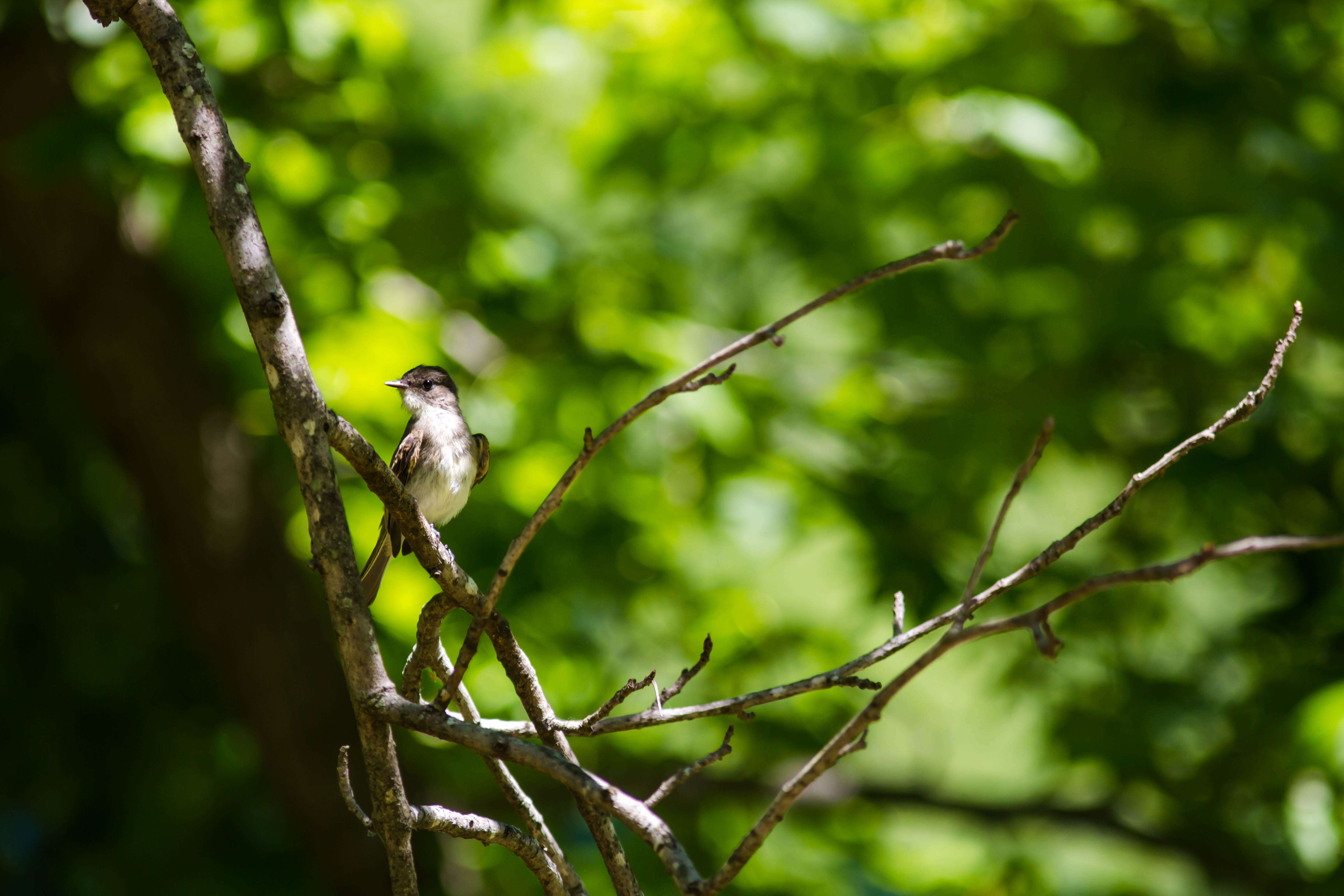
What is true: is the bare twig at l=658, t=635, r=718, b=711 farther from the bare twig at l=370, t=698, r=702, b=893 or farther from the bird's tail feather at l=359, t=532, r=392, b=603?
the bird's tail feather at l=359, t=532, r=392, b=603

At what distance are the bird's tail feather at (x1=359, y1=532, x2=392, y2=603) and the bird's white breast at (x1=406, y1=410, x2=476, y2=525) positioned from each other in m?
0.19

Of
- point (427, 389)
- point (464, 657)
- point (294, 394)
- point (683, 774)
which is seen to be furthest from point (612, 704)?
point (427, 389)

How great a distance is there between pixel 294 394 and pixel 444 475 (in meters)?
2.31

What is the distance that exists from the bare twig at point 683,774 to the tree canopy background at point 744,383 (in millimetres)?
2798

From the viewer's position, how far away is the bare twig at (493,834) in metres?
1.43

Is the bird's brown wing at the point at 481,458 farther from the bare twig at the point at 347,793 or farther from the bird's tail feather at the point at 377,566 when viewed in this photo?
the bare twig at the point at 347,793

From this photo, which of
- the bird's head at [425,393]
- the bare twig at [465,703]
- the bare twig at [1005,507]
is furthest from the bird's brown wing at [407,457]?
the bare twig at [1005,507]

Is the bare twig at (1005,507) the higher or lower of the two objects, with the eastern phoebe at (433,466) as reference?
lower

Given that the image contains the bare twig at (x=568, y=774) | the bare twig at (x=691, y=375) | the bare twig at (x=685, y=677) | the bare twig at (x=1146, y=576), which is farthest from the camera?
the bare twig at (x=685, y=677)

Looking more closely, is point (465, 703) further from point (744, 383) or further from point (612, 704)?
point (744, 383)

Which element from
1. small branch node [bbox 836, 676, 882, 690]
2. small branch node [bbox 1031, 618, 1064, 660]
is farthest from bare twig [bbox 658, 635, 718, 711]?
small branch node [bbox 1031, 618, 1064, 660]

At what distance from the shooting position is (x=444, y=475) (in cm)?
365

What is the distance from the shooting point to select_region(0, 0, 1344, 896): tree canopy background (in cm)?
476

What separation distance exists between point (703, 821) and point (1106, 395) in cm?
288
